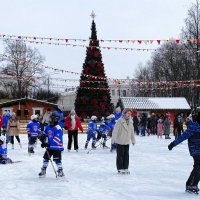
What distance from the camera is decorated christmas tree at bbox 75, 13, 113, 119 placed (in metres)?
42.8

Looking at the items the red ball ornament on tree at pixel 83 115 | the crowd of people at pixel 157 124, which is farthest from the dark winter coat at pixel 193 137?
the red ball ornament on tree at pixel 83 115

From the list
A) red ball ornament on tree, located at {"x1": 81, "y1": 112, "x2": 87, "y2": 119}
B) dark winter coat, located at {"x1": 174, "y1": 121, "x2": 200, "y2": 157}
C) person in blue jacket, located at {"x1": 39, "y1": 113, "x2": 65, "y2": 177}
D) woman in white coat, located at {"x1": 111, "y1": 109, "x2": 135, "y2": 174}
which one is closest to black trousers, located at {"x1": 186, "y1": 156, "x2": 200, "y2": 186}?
dark winter coat, located at {"x1": 174, "y1": 121, "x2": 200, "y2": 157}

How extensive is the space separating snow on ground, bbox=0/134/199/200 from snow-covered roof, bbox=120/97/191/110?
34.7 meters

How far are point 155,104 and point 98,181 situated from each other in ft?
130

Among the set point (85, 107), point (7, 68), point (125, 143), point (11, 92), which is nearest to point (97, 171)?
point (125, 143)

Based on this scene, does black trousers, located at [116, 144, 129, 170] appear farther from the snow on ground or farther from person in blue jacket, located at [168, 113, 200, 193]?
person in blue jacket, located at [168, 113, 200, 193]

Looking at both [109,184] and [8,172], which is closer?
[109,184]

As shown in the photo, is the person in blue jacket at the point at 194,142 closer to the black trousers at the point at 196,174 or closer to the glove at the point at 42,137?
the black trousers at the point at 196,174

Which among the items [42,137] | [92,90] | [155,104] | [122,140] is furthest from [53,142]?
[155,104]

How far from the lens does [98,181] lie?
8258 mm

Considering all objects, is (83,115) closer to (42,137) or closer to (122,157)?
(122,157)

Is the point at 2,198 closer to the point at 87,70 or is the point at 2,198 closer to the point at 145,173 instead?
the point at 145,173

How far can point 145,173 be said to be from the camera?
9477mm

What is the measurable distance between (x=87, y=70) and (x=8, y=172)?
111 ft
